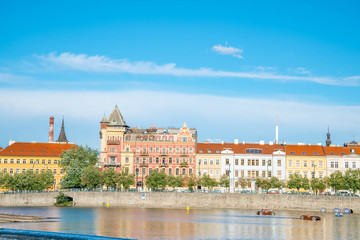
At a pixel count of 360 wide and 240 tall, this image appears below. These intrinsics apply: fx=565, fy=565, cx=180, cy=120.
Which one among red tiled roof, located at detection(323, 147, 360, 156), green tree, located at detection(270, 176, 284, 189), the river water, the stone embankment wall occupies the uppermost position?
red tiled roof, located at detection(323, 147, 360, 156)

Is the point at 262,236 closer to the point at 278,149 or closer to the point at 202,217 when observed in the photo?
the point at 202,217

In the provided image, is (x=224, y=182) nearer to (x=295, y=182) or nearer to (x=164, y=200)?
(x=295, y=182)

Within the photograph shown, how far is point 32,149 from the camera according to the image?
158625mm

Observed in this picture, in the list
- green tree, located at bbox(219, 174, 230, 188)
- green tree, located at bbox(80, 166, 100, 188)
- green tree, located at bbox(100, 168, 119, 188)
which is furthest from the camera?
green tree, located at bbox(219, 174, 230, 188)

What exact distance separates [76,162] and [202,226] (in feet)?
211

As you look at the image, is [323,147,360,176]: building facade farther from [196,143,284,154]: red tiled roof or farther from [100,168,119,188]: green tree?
[100,168,119,188]: green tree

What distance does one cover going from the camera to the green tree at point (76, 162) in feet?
443

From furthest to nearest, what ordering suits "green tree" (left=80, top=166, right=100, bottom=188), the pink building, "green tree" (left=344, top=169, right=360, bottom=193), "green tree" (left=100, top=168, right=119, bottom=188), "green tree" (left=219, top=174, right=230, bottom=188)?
the pink building < "green tree" (left=219, top=174, right=230, bottom=188) < "green tree" (left=100, top=168, right=119, bottom=188) < "green tree" (left=80, top=166, right=100, bottom=188) < "green tree" (left=344, top=169, right=360, bottom=193)

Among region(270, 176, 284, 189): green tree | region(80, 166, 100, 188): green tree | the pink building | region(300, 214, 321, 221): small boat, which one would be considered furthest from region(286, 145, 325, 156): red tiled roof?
region(80, 166, 100, 188): green tree

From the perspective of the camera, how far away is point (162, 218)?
94.5 metres

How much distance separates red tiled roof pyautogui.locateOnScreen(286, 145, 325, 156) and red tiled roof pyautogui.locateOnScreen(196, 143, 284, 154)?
2.45m

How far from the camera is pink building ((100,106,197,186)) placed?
476 feet

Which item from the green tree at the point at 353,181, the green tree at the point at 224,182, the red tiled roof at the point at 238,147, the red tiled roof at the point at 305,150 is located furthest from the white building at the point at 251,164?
the green tree at the point at 353,181

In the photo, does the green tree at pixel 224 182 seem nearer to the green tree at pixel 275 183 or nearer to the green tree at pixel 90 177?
the green tree at pixel 275 183
